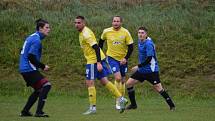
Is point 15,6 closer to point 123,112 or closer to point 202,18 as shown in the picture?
point 202,18

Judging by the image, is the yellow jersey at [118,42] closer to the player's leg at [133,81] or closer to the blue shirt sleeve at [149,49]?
the player's leg at [133,81]

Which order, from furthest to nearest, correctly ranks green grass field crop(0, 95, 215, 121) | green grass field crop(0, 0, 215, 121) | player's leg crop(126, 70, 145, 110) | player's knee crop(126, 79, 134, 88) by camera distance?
green grass field crop(0, 0, 215, 121) < player's knee crop(126, 79, 134, 88) < player's leg crop(126, 70, 145, 110) < green grass field crop(0, 95, 215, 121)

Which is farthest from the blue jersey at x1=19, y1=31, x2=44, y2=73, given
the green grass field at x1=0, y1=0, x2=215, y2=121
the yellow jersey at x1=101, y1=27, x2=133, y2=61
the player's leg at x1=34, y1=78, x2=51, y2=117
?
the yellow jersey at x1=101, y1=27, x2=133, y2=61

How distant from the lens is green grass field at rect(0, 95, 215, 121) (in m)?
12.6

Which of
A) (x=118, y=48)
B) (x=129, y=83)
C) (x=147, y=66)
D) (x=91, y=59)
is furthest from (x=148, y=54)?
(x=118, y=48)

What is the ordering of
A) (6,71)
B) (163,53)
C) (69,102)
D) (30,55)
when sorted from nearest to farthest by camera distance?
(30,55) < (69,102) < (6,71) < (163,53)

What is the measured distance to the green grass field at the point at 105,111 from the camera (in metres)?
12.6

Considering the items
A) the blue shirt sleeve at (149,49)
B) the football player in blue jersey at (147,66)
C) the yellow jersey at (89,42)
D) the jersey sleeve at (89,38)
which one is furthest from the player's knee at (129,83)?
the jersey sleeve at (89,38)

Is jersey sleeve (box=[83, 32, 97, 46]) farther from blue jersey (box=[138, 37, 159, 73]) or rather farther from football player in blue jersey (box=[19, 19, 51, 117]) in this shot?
blue jersey (box=[138, 37, 159, 73])

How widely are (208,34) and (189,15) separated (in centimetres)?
257

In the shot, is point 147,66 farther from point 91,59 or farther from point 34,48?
point 34,48

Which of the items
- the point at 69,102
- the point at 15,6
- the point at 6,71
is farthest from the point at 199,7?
the point at 69,102

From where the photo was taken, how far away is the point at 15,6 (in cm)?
3006

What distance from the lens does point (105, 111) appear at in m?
→ 14.8
